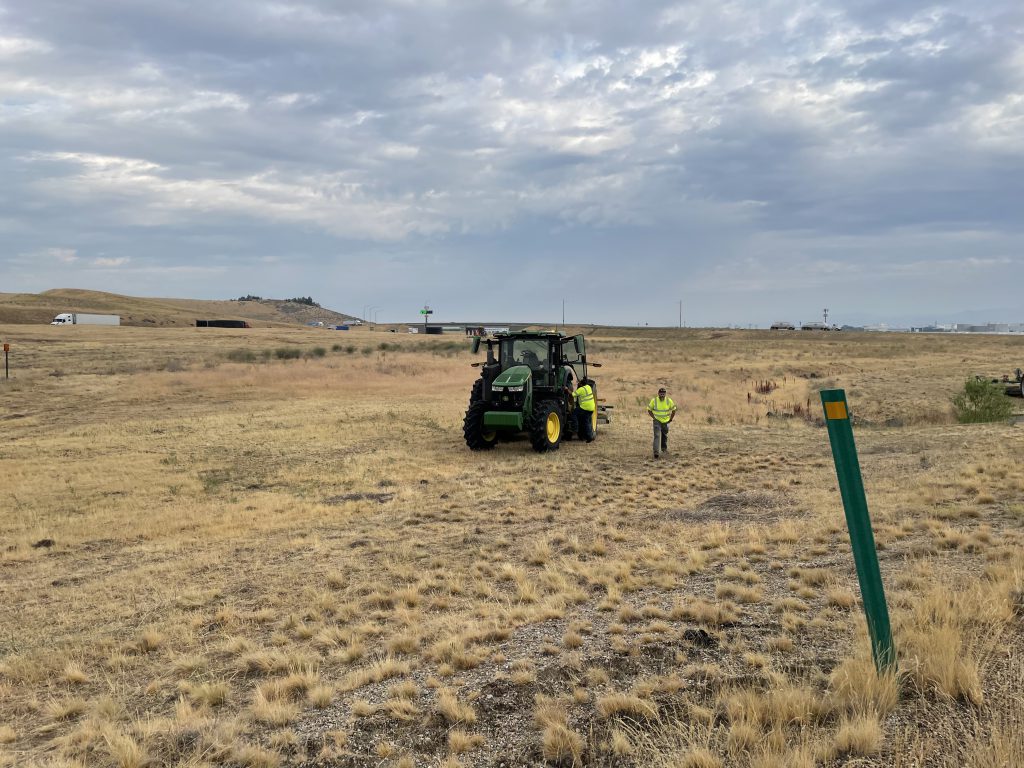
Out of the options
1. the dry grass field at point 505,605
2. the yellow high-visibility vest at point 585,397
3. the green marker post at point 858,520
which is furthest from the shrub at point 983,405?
the green marker post at point 858,520

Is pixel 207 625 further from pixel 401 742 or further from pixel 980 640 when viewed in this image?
pixel 980 640

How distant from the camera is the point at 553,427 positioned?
52.5 ft

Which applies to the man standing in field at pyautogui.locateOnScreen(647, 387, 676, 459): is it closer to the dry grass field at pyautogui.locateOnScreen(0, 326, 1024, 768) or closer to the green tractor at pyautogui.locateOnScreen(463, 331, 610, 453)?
the dry grass field at pyautogui.locateOnScreen(0, 326, 1024, 768)

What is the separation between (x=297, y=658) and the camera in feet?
17.7

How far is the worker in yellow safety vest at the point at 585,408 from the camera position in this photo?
54.2ft

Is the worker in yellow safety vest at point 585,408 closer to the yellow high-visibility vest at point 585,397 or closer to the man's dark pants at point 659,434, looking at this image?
the yellow high-visibility vest at point 585,397

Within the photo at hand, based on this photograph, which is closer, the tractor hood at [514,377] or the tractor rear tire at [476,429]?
the tractor hood at [514,377]

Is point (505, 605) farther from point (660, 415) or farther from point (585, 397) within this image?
point (585, 397)

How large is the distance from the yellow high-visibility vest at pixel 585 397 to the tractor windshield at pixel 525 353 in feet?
3.22

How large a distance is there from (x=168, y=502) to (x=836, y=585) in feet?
32.9

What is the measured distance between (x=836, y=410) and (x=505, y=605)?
389cm

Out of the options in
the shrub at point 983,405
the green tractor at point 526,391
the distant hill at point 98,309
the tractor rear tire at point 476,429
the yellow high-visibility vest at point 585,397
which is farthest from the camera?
the distant hill at point 98,309

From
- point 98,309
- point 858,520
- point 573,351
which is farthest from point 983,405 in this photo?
point 98,309

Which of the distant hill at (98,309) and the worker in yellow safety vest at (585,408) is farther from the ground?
the distant hill at (98,309)
